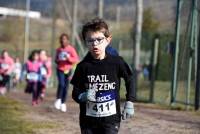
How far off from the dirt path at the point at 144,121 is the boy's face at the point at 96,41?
16.5 ft

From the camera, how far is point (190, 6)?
1775 centimetres

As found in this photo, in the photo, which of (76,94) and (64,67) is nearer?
(76,94)

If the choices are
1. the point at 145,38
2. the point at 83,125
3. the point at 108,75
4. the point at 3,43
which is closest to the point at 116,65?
the point at 108,75

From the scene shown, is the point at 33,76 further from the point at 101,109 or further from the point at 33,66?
the point at 101,109

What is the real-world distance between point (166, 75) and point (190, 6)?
1131 cm

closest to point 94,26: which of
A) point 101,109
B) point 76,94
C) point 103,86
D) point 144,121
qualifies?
point 103,86

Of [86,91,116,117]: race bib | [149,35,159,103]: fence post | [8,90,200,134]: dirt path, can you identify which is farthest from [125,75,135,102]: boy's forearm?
[149,35,159,103]: fence post

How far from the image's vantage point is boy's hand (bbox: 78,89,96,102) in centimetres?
735

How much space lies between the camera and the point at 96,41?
7.18 m

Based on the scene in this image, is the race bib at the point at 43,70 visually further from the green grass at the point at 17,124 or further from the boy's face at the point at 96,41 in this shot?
the boy's face at the point at 96,41

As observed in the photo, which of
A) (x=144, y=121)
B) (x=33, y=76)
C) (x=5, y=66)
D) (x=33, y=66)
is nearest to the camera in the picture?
(x=144, y=121)

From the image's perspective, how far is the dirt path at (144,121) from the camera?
12.4m

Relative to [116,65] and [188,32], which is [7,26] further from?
[116,65]

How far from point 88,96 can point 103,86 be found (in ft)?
0.69
